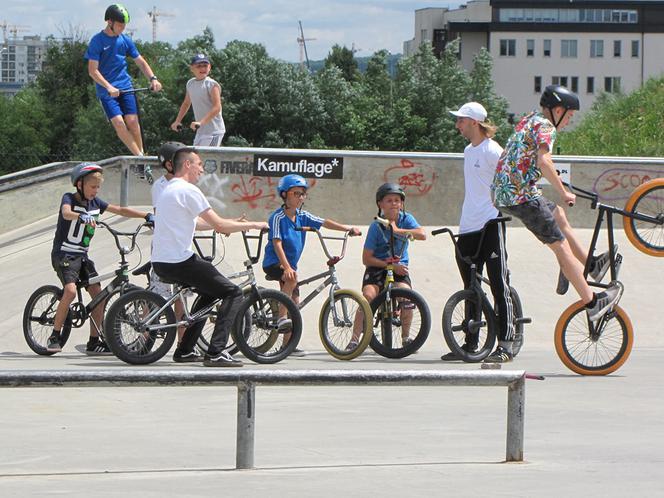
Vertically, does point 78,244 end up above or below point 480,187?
below

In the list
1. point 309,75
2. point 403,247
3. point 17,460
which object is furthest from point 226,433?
point 309,75

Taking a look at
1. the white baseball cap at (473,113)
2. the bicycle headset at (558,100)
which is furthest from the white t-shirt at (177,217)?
the bicycle headset at (558,100)

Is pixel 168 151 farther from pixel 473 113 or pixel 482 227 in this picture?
pixel 482 227

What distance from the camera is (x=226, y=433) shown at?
686 centimetres

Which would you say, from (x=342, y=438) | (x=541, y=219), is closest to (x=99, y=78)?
(x=541, y=219)

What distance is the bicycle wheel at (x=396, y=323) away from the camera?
10359mm

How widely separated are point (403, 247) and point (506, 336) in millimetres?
1419

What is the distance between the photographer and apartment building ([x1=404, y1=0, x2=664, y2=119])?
13862cm

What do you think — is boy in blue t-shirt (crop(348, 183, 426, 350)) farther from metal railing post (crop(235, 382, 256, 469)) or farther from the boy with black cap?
metal railing post (crop(235, 382, 256, 469))

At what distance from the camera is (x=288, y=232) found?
35.2ft

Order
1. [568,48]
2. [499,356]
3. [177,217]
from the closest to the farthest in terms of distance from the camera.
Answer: [177,217]
[499,356]
[568,48]

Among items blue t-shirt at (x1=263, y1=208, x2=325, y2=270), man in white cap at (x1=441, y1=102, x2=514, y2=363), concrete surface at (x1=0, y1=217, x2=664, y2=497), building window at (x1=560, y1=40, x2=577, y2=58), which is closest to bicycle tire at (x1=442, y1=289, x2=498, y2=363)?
man in white cap at (x1=441, y1=102, x2=514, y2=363)

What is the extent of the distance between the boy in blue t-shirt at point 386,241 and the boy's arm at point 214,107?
498cm

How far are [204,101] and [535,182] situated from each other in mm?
7126
